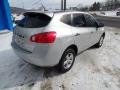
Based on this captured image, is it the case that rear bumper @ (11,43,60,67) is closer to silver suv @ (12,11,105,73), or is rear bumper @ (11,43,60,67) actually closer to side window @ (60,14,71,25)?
silver suv @ (12,11,105,73)

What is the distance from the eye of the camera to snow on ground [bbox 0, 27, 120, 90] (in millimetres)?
4004

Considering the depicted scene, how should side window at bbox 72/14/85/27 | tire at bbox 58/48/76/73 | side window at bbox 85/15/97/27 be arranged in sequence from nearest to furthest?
1. tire at bbox 58/48/76/73
2. side window at bbox 72/14/85/27
3. side window at bbox 85/15/97/27

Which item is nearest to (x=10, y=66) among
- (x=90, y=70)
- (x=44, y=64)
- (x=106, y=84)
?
(x=44, y=64)

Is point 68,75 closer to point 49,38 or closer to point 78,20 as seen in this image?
point 49,38

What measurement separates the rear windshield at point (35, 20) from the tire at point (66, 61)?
1.02m

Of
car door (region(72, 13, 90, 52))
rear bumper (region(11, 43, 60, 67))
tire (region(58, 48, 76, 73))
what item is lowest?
tire (region(58, 48, 76, 73))

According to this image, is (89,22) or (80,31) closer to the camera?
(80,31)

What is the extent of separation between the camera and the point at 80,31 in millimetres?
4773

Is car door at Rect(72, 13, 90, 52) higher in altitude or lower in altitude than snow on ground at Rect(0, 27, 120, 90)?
higher

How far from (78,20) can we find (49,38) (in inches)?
63.5

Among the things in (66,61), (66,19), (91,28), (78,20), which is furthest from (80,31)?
(66,61)

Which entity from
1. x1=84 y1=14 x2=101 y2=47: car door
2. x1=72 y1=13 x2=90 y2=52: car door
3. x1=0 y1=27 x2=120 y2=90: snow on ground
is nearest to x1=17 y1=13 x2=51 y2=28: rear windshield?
x1=72 y1=13 x2=90 y2=52: car door

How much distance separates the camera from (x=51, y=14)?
13.6 feet

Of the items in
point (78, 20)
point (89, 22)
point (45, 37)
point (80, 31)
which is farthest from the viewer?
point (89, 22)
